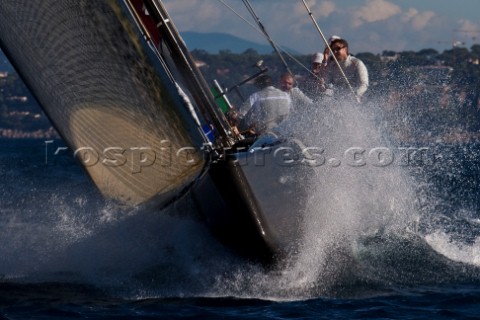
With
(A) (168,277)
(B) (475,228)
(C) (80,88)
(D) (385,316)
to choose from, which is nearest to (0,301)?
(A) (168,277)

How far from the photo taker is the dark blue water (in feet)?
23.0

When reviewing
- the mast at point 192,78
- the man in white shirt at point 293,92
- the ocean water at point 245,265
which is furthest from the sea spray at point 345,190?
the mast at point 192,78

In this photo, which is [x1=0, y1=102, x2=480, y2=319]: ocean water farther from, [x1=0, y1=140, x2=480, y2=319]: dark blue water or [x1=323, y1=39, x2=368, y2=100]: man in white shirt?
[x1=323, y1=39, x2=368, y2=100]: man in white shirt

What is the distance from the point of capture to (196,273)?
24.8 ft

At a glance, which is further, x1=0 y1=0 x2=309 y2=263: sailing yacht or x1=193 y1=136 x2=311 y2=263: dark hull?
x1=0 y1=0 x2=309 y2=263: sailing yacht

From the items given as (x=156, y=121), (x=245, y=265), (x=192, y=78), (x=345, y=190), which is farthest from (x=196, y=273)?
(x=345, y=190)

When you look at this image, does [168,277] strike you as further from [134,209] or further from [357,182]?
[357,182]

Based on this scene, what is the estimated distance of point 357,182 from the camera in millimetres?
8633

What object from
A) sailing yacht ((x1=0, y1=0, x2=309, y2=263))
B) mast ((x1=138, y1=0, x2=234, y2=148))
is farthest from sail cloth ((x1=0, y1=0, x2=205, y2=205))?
mast ((x1=138, y1=0, x2=234, y2=148))

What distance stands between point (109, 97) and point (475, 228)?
435cm

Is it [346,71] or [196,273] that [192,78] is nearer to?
[196,273]

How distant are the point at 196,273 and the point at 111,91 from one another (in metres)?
1.34

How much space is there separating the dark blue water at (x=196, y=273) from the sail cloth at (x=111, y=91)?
28 cm

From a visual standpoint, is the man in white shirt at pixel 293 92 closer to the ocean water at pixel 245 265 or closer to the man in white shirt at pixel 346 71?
the ocean water at pixel 245 265
